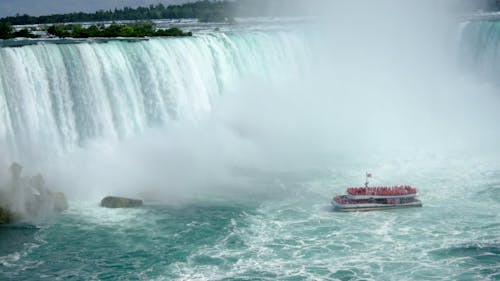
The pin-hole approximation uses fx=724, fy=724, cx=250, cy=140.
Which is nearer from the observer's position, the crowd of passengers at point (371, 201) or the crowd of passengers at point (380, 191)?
the crowd of passengers at point (371, 201)

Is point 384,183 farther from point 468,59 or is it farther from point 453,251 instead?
point 468,59

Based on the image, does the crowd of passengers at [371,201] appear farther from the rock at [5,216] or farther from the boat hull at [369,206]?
the rock at [5,216]

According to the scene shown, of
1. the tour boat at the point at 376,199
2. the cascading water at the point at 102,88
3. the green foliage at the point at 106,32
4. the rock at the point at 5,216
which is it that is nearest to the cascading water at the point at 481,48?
the cascading water at the point at 102,88

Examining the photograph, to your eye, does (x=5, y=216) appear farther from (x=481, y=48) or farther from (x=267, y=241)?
(x=481, y=48)

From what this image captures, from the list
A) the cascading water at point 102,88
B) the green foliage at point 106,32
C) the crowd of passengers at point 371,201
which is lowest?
the crowd of passengers at point 371,201

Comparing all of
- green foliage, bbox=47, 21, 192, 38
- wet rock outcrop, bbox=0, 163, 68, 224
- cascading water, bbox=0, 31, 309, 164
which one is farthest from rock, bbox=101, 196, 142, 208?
green foliage, bbox=47, 21, 192, 38

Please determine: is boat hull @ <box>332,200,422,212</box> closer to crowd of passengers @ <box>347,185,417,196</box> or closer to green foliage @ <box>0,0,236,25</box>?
crowd of passengers @ <box>347,185,417,196</box>

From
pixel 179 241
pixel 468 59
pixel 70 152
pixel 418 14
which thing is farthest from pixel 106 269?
pixel 418 14
